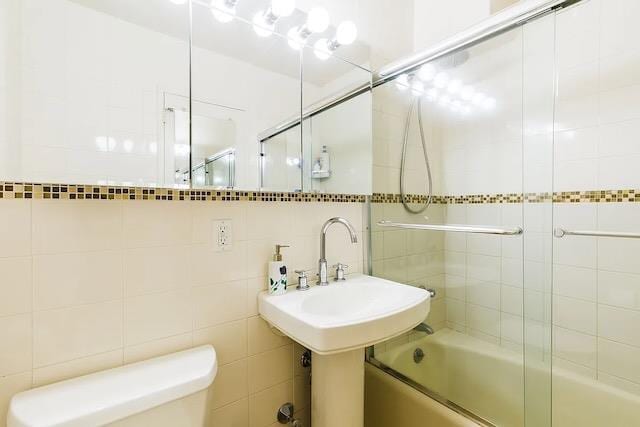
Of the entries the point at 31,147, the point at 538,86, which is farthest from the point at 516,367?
the point at 31,147

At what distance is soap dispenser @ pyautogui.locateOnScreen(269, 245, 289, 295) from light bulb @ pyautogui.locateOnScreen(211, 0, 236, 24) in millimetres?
862

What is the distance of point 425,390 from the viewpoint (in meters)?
1.19

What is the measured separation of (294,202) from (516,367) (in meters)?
1.15

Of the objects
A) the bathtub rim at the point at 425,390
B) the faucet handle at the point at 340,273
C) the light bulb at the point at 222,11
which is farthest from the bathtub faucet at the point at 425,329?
the light bulb at the point at 222,11

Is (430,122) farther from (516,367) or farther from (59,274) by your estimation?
(59,274)

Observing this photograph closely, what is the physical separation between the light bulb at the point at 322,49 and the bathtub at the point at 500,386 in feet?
4.66

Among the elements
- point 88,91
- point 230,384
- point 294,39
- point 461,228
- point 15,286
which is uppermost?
point 294,39

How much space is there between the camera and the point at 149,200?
835 millimetres

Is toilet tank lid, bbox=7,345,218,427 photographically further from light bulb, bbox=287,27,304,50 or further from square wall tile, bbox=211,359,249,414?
light bulb, bbox=287,27,304,50

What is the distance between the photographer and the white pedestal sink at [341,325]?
761mm

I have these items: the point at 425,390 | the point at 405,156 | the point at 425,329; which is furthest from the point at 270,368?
the point at 405,156

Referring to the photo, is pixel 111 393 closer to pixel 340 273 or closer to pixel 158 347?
pixel 158 347

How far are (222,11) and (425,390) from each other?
5.49ft

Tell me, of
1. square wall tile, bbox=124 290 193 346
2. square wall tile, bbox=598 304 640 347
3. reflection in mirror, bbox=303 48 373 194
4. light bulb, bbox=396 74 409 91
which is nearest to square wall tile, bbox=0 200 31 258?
square wall tile, bbox=124 290 193 346
